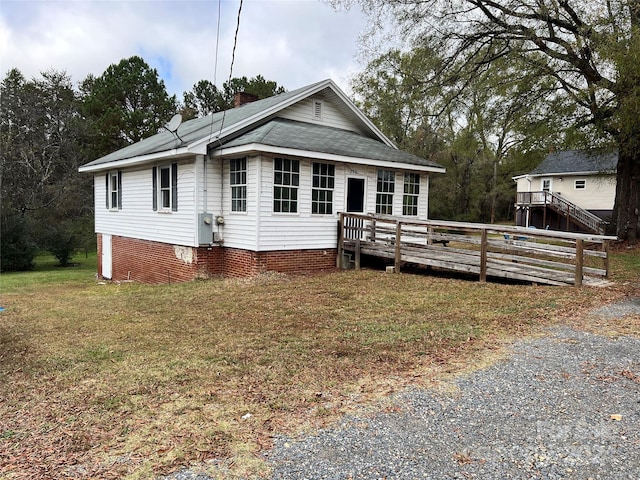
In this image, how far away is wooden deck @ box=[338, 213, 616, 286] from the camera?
28.2 ft

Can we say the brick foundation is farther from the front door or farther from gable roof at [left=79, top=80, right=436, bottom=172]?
the front door

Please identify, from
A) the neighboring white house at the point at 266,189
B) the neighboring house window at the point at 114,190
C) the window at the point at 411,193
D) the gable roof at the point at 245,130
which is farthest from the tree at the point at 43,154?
the window at the point at 411,193

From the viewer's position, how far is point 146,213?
13797mm

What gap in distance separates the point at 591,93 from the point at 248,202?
11816 mm

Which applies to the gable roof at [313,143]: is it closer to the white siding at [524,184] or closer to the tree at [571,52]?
the tree at [571,52]

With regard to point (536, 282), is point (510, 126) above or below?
above

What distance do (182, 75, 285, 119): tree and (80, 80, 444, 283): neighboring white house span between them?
87.1 feet

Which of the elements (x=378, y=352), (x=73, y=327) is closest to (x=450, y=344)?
(x=378, y=352)

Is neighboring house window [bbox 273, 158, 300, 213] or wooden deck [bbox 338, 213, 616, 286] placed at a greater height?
neighboring house window [bbox 273, 158, 300, 213]

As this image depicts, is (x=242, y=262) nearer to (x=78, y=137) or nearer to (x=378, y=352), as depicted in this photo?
(x=378, y=352)

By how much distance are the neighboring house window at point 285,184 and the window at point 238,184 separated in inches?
29.7

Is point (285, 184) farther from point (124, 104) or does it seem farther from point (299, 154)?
point (124, 104)

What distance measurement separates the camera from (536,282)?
905 cm

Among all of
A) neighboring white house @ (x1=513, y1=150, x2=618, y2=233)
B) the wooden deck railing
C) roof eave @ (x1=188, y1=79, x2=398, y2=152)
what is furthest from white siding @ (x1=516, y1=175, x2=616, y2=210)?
roof eave @ (x1=188, y1=79, x2=398, y2=152)
